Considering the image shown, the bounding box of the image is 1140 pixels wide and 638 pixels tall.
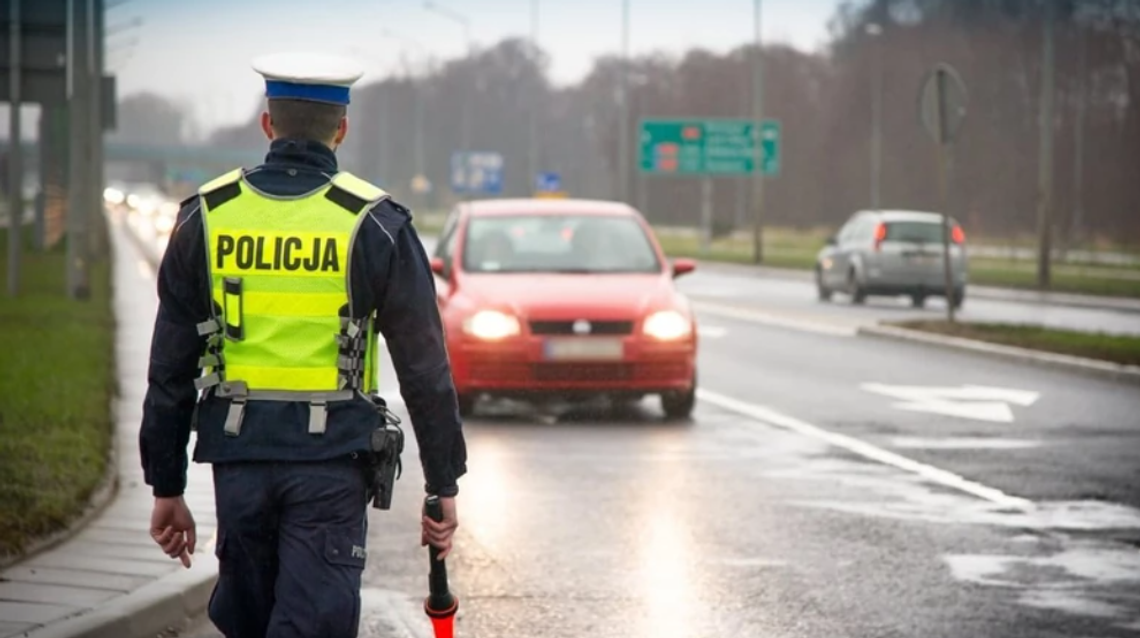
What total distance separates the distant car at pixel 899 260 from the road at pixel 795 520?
57.3ft

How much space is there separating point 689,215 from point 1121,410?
124 m

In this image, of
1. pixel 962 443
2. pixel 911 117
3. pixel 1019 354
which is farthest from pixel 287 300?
pixel 911 117

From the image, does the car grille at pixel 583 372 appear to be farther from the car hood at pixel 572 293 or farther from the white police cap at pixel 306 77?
the white police cap at pixel 306 77

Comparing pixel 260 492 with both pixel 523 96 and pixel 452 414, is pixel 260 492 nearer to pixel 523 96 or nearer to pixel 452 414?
pixel 452 414

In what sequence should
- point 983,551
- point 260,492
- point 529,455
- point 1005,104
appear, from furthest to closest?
point 1005,104
point 529,455
point 983,551
point 260,492

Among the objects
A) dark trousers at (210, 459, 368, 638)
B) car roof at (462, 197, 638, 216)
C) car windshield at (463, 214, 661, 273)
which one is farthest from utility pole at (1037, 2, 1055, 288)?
dark trousers at (210, 459, 368, 638)

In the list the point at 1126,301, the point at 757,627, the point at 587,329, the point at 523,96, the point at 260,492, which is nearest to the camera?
the point at 260,492

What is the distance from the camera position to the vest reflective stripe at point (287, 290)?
484cm

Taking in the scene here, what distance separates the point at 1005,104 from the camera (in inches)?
4318

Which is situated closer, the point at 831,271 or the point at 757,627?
the point at 757,627

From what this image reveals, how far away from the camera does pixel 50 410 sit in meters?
14.5

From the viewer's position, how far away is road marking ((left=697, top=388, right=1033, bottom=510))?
11.7 metres

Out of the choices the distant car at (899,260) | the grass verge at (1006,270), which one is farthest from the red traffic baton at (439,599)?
the grass verge at (1006,270)

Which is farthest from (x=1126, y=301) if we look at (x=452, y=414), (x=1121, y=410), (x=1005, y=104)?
(x=1005, y=104)
